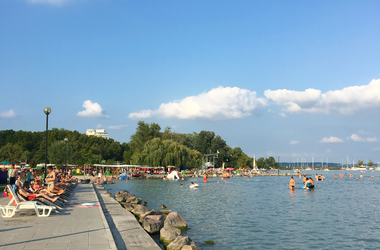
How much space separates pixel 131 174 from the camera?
62.1 meters

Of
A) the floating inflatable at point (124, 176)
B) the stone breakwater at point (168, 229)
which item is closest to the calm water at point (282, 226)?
the stone breakwater at point (168, 229)

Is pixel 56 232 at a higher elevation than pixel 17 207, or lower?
lower

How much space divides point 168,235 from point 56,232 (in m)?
4.02

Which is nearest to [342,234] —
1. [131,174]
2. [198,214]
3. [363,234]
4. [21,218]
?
[363,234]

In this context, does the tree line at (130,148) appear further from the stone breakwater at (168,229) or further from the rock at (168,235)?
the rock at (168,235)

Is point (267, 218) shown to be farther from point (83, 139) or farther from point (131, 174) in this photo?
point (83, 139)

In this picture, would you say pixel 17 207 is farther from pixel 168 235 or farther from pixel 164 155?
pixel 164 155

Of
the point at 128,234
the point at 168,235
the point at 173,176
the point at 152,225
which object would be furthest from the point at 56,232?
the point at 173,176

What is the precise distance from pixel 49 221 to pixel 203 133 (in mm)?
105332

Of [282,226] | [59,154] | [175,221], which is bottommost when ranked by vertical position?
[282,226]

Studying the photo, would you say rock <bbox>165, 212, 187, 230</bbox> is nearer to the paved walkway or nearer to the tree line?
the paved walkway

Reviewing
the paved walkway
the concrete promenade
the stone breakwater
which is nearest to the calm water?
the stone breakwater

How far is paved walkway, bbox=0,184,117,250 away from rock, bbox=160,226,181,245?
2.19 m

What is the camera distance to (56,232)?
8703mm
